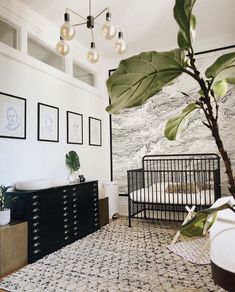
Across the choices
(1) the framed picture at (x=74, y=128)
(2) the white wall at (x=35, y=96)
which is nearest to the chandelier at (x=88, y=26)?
(2) the white wall at (x=35, y=96)

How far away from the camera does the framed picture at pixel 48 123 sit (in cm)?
356

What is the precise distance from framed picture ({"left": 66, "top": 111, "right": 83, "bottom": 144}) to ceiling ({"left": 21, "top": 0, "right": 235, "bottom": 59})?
4.27 feet

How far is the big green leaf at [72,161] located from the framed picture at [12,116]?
89cm

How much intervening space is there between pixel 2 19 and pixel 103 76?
243 cm

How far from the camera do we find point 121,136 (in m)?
5.14

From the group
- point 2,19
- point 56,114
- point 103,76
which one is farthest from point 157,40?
point 2,19

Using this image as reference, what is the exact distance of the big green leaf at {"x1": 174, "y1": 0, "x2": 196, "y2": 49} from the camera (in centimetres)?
63

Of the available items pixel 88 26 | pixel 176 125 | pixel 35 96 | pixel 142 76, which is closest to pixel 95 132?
pixel 35 96

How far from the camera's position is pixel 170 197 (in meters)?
3.90

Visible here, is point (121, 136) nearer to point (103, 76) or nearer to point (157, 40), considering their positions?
point (103, 76)

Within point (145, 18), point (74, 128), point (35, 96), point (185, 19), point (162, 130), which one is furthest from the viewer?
point (162, 130)

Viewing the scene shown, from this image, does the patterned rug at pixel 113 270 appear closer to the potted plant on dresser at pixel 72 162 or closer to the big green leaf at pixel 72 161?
the potted plant on dresser at pixel 72 162

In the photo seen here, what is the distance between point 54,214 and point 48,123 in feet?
4.25

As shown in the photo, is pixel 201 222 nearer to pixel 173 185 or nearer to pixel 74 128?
pixel 173 185
